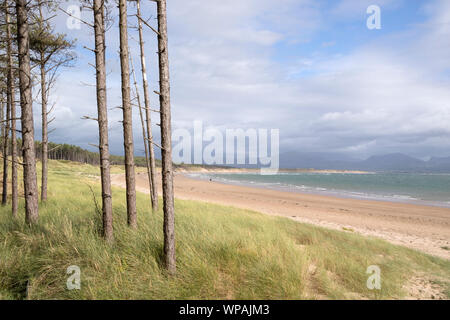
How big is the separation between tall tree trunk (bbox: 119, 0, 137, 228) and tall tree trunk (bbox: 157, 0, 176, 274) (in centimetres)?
214

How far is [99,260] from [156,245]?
0.92 metres

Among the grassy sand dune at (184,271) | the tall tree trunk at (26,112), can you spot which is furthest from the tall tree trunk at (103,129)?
the tall tree trunk at (26,112)

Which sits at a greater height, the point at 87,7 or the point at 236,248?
the point at 87,7

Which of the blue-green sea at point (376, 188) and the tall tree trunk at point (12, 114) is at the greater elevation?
the tall tree trunk at point (12, 114)

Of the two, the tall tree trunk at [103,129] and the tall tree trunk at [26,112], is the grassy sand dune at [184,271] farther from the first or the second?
the tall tree trunk at [26,112]

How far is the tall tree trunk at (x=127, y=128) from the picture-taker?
5.65 meters

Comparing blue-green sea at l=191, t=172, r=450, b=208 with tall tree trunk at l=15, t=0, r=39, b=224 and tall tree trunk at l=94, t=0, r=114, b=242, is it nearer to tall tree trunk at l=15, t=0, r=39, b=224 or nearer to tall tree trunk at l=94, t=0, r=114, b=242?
tall tree trunk at l=94, t=0, r=114, b=242

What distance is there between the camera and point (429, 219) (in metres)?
16.0

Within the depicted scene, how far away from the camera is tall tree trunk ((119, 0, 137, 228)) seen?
18.5 feet

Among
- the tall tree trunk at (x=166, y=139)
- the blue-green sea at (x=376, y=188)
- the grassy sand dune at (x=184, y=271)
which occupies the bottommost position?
the blue-green sea at (x=376, y=188)

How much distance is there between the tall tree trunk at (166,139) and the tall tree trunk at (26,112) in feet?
12.8

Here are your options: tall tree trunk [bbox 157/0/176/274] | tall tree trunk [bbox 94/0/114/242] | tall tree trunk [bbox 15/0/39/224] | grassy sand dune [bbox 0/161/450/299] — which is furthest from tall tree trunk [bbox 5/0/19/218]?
tall tree trunk [bbox 157/0/176/274]
